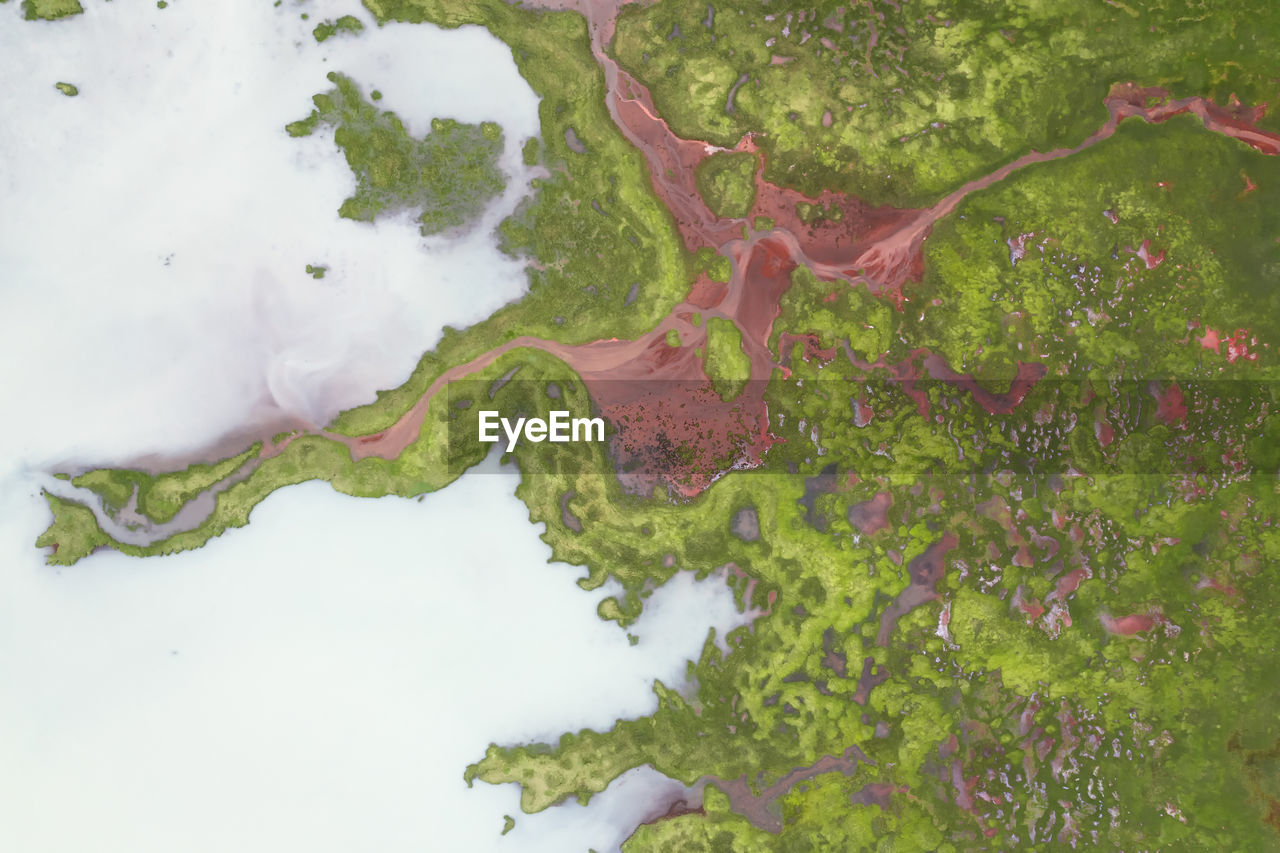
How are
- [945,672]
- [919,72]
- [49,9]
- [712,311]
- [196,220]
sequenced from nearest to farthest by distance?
[49,9], [196,220], [919,72], [945,672], [712,311]

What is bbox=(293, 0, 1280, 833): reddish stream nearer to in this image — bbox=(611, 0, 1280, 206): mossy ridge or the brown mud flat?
the brown mud flat

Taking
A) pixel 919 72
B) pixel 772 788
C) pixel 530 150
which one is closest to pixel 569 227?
Answer: pixel 530 150

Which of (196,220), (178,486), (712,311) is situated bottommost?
(178,486)

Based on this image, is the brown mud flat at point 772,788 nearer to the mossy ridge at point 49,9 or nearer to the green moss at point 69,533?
the green moss at point 69,533

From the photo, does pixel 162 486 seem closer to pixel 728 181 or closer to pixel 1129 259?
pixel 728 181

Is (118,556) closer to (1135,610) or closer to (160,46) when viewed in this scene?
(160,46)

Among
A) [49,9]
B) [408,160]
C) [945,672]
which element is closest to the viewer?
[49,9]

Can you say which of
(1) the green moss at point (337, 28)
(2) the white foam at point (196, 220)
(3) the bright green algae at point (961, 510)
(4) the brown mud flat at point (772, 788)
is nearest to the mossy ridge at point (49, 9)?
(2) the white foam at point (196, 220)
